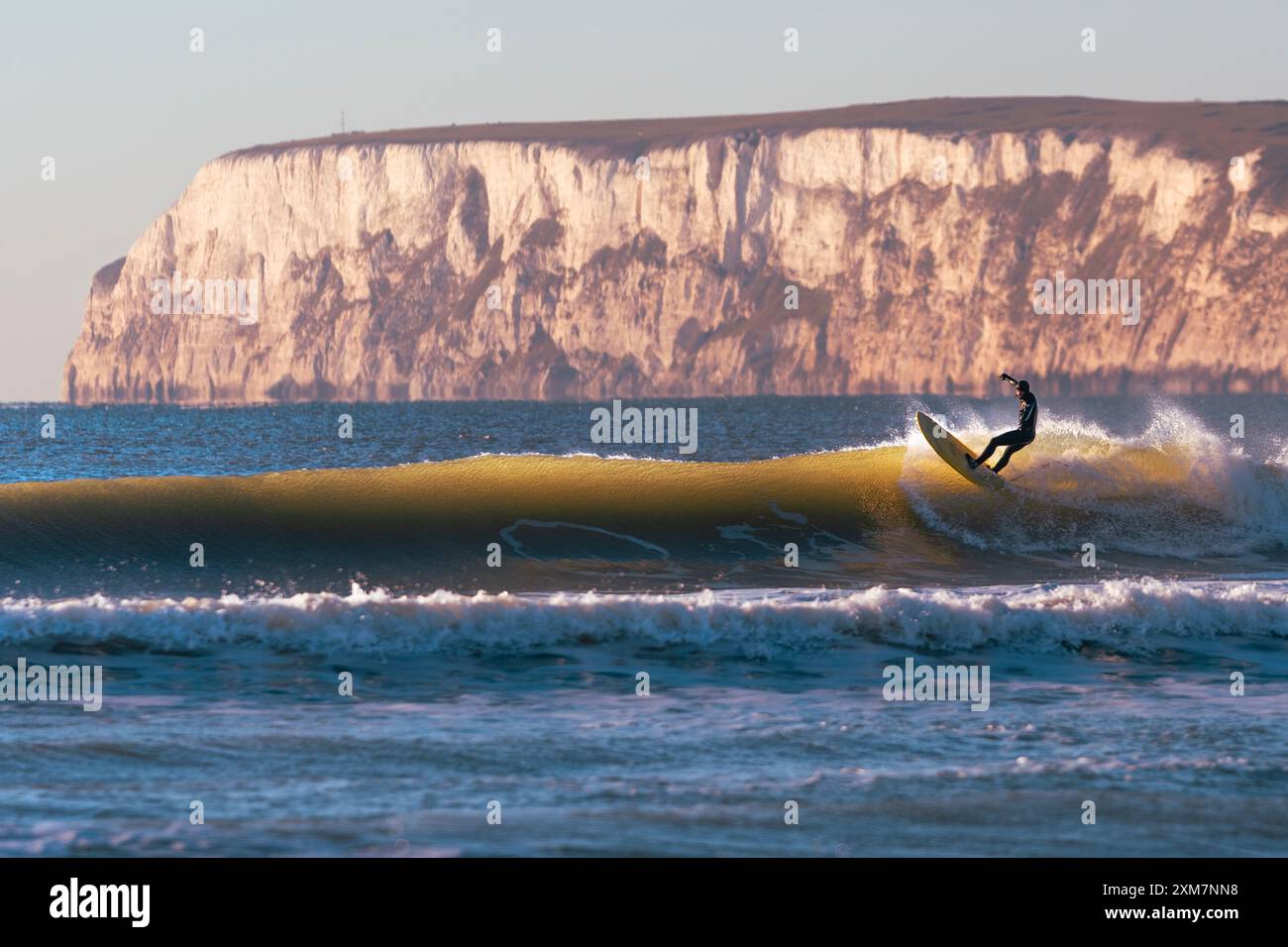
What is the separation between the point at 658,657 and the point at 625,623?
85cm

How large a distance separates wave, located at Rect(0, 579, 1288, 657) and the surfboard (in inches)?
369

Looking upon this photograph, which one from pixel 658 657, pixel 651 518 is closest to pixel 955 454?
pixel 651 518

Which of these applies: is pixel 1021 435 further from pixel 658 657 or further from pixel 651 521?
pixel 658 657

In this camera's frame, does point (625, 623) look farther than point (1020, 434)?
No

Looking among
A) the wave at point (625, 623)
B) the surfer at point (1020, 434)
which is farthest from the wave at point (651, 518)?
the wave at point (625, 623)

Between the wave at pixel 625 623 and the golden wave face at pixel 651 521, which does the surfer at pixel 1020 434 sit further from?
the wave at pixel 625 623

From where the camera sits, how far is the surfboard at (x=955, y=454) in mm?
23906

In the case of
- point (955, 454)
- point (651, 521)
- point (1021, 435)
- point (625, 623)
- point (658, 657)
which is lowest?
point (658, 657)

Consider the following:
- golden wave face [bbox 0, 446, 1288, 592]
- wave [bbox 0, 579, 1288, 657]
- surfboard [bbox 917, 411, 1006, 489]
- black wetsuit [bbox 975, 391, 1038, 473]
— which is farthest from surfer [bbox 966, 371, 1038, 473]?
wave [bbox 0, 579, 1288, 657]

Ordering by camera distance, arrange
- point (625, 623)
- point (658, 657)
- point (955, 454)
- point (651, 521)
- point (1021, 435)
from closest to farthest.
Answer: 1. point (658, 657)
2. point (625, 623)
3. point (1021, 435)
4. point (651, 521)
5. point (955, 454)

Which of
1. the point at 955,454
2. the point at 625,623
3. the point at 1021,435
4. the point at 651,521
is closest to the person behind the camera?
the point at 625,623

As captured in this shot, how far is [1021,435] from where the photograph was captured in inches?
893

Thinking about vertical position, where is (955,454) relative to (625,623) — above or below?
above
